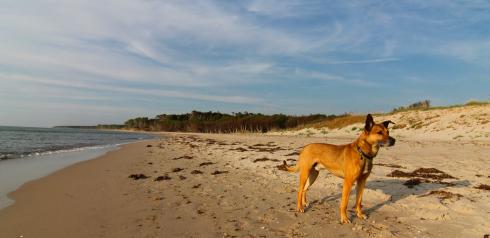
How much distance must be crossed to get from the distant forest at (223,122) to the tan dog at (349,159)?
45.5 metres

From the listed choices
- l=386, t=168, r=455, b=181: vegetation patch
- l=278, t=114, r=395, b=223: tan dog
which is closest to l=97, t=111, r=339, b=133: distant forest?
l=386, t=168, r=455, b=181: vegetation patch

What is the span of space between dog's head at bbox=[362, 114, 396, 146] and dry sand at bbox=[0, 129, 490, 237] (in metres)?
1.34

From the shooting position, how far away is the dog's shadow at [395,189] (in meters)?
7.40

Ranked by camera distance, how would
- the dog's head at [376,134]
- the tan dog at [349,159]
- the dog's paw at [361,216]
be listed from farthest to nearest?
the dog's paw at [361,216]
the tan dog at [349,159]
the dog's head at [376,134]

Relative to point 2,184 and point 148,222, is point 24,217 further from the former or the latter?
point 2,184

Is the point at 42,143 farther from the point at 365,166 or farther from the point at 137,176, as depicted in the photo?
the point at 365,166

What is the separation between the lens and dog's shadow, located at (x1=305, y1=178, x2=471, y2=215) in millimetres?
7398

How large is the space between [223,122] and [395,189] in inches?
2975

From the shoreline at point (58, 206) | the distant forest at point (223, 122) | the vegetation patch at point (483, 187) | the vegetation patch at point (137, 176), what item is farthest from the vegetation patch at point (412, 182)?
the distant forest at point (223, 122)

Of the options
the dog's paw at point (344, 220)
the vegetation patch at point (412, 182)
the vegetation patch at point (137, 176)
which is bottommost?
the dog's paw at point (344, 220)

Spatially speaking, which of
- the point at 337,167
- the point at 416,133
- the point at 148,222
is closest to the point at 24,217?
the point at 148,222

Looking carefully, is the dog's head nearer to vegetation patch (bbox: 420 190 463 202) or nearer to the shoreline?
vegetation patch (bbox: 420 190 463 202)

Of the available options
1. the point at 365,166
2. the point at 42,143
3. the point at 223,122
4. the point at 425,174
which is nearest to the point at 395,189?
the point at 425,174

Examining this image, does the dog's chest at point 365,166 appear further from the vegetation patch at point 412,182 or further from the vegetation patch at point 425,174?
the vegetation patch at point 425,174
